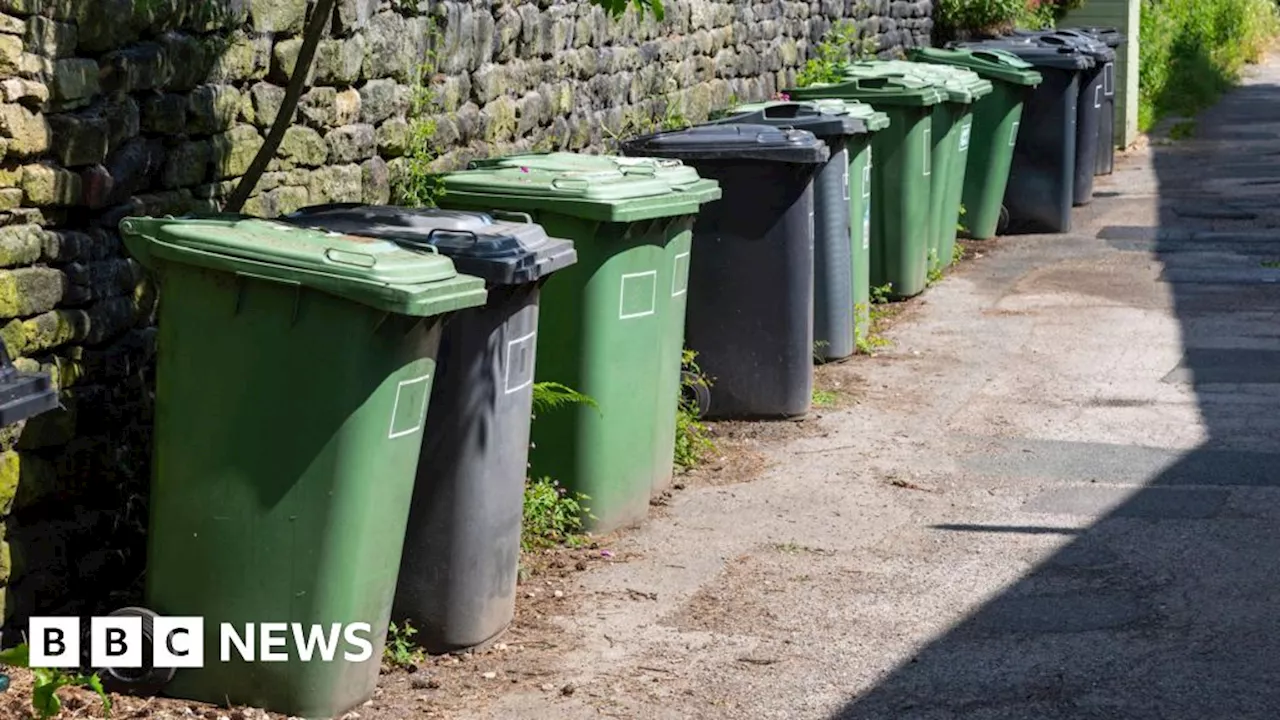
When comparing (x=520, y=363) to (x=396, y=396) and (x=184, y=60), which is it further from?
(x=184, y=60)

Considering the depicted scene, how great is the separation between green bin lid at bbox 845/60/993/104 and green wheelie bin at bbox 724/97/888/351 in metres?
1.44

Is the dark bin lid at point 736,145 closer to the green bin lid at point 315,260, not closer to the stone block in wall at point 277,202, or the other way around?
the stone block in wall at point 277,202

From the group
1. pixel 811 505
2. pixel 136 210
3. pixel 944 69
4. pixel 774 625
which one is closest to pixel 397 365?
pixel 136 210

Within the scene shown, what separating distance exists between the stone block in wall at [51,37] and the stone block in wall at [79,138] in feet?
0.55

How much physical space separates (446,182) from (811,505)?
1809mm

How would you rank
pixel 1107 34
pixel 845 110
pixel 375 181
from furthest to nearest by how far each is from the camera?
pixel 1107 34 < pixel 845 110 < pixel 375 181

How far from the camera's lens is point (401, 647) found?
566 cm

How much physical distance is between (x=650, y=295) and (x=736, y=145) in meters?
1.78

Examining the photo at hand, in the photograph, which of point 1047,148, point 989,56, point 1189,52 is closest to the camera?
point 989,56

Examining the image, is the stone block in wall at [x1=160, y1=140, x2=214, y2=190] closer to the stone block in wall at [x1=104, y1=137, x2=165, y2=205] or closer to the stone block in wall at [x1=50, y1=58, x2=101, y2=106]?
the stone block in wall at [x1=104, y1=137, x2=165, y2=205]

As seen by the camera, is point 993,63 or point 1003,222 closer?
point 993,63

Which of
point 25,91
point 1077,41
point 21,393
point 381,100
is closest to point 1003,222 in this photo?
point 1077,41

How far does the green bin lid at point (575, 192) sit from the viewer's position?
22.0 feet

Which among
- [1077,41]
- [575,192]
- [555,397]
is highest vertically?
[1077,41]
